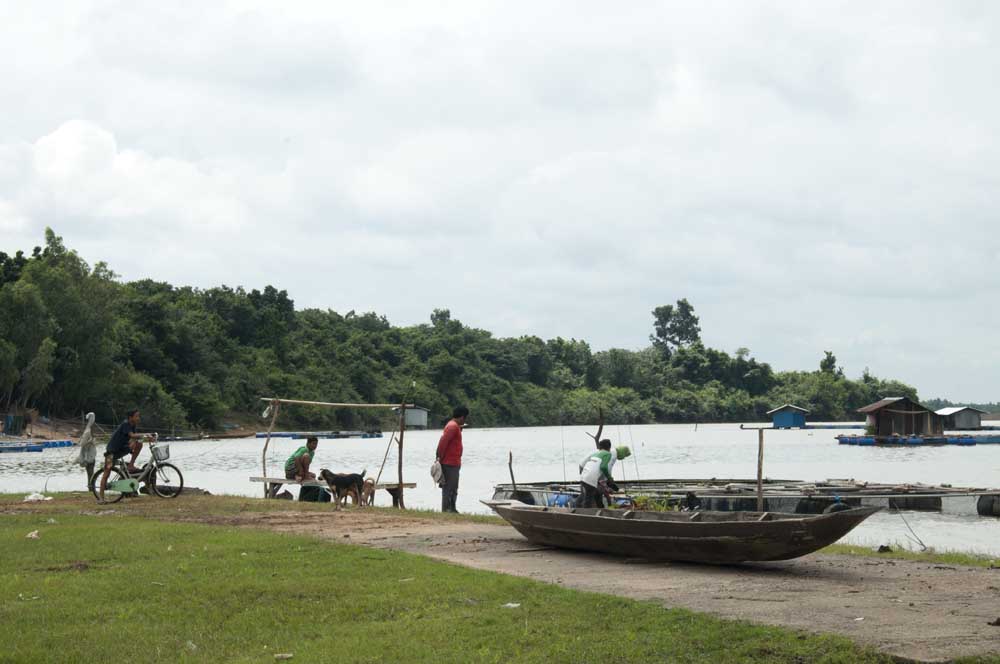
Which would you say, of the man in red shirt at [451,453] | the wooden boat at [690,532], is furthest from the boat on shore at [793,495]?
the wooden boat at [690,532]

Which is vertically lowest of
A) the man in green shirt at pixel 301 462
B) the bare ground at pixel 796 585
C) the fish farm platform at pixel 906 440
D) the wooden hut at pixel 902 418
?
the bare ground at pixel 796 585

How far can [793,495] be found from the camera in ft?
77.6

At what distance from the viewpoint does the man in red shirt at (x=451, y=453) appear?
1850cm

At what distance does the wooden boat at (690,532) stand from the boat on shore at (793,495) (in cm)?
687

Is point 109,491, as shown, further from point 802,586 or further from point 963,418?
point 963,418

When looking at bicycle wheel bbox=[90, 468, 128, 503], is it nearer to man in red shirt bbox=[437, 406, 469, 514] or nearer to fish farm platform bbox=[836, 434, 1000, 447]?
man in red shirt bbox=[437, 406, 469, 514]

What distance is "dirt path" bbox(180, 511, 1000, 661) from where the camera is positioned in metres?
8.10

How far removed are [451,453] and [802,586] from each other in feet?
30.6

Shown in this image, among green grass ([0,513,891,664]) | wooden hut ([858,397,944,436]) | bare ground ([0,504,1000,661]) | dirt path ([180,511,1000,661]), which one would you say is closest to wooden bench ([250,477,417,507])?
bare ground ([0,504,1000,661])

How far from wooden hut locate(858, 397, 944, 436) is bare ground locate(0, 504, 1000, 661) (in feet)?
179

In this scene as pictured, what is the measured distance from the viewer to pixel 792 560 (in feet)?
41.5

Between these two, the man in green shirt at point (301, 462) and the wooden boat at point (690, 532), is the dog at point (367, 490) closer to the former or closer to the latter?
the man in green shirt at point (301, 462)

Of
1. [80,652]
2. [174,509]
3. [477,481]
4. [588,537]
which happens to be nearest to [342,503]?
[174,509]

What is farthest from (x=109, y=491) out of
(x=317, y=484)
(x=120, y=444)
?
(x=317, y=484)
